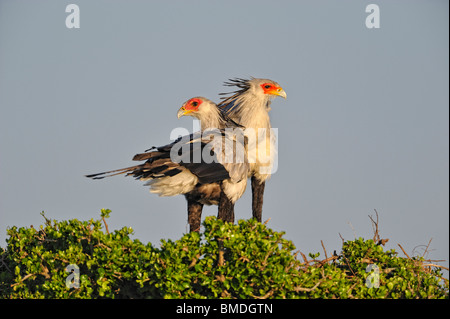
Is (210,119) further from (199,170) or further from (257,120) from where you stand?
(199,170)

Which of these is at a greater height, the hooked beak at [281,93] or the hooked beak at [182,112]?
the hooked beak at [281,93]

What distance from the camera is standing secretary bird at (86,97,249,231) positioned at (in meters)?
7.68

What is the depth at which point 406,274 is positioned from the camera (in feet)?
22.8

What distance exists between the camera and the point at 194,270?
6016 millimetres

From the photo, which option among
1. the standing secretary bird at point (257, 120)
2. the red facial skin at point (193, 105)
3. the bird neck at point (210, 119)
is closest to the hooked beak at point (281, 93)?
the standing secretary bird at point (257, 120)

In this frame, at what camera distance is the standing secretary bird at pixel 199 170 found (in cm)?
768

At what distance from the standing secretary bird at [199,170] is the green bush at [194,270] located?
1.13 metres

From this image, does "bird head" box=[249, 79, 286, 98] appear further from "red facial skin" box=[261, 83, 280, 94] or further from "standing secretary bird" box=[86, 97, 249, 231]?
"standing secretary bird" box=[86, 97, 249, 231]

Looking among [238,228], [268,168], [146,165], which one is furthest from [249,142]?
[238,228]

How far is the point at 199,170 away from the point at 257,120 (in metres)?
1.68

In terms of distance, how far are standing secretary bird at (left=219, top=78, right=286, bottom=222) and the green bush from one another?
217cm

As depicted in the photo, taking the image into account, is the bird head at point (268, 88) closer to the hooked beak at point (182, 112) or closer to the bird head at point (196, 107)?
the bird head at point (196, 107)

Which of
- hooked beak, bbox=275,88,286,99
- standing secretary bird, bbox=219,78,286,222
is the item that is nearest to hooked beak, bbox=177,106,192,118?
standing secretary bird, bbox=219,78,286,222

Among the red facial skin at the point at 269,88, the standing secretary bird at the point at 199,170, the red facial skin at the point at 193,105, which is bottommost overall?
the standing secretary bird at the point at 199,170
